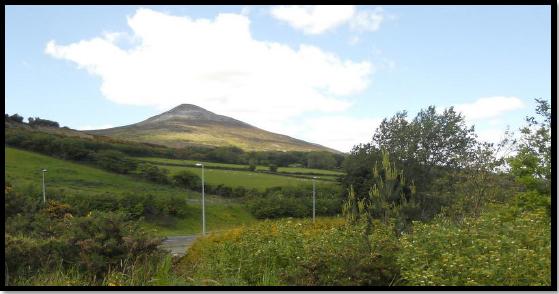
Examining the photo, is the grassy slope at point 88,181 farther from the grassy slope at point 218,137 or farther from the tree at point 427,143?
the tree at point 427,143

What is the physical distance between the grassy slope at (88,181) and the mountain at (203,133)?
4254mm

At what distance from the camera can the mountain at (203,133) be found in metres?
31.8

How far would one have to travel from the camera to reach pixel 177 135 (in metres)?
41.0

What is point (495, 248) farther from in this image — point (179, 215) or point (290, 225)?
point (179, 215)

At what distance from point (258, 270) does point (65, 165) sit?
1411 inches

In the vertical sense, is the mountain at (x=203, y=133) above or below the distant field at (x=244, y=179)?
above

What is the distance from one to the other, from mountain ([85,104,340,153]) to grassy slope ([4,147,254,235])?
4254mm

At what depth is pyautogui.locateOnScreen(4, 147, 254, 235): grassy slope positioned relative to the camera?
110ft

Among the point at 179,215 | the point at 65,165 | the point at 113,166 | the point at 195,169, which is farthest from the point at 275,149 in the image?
the point at 65,165

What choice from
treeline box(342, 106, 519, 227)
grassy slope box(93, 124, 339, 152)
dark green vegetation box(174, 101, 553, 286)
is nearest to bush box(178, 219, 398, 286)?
dark green vegetation box(174, 101, 553, 286)

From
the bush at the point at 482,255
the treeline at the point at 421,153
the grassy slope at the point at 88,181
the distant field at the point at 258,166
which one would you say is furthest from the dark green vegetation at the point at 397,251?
the grassy slope at the point at 88,181

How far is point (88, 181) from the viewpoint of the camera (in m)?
37.5

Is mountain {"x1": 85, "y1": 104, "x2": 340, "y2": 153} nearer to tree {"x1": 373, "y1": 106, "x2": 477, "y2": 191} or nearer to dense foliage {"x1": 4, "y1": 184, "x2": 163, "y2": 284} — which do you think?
tree {"x1": 373, "y1": 106, "x2": 477, "y2": 191}

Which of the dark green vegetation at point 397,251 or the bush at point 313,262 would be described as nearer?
the dark green vegetation at point 397,251
